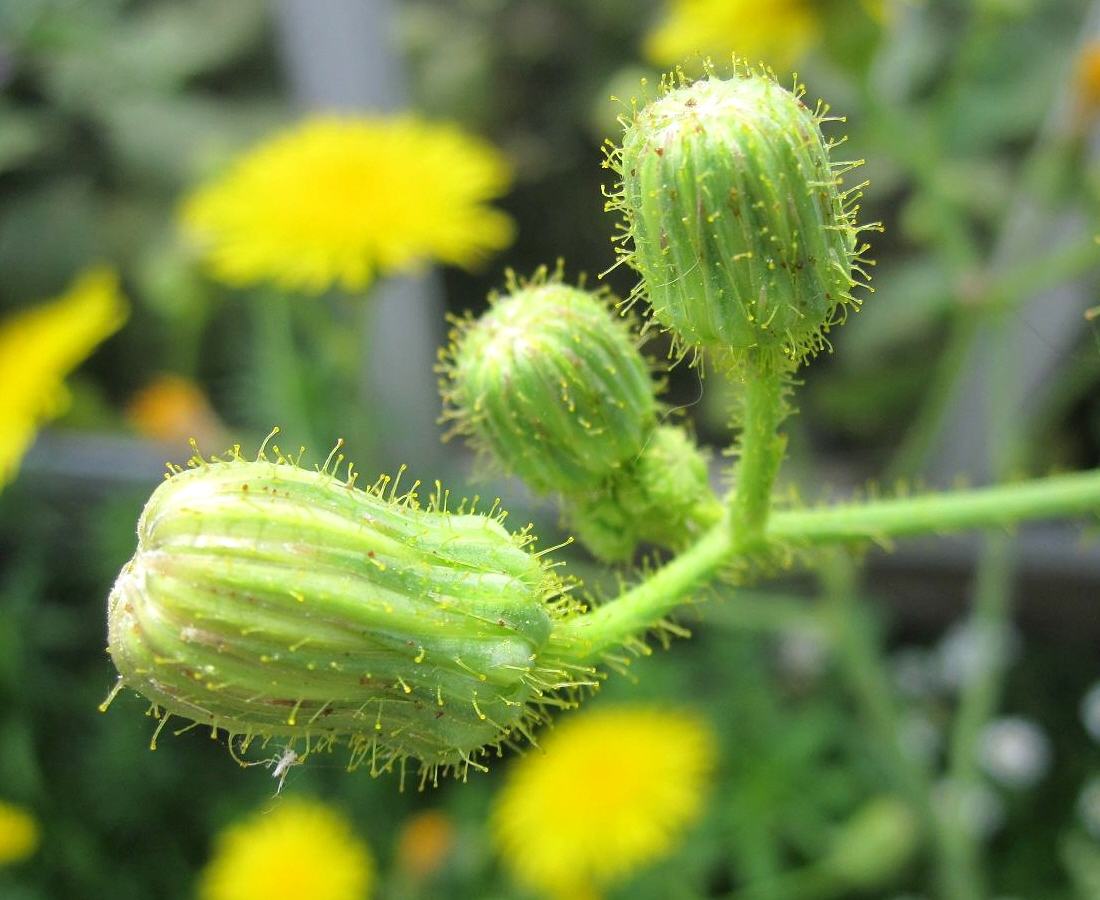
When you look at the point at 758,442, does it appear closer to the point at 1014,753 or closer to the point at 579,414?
the point at 579,414

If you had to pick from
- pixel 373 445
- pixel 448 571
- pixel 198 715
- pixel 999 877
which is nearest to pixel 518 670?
pixel 448 571

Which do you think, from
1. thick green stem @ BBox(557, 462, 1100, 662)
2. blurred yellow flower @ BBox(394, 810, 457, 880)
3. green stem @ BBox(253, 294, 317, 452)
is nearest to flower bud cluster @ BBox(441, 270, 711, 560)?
thick green stem @ BBox(557, 462, 1100, 662)

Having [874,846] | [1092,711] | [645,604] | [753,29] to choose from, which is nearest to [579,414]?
[645,604]

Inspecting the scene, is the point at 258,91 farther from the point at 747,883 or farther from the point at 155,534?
the point at 155,534

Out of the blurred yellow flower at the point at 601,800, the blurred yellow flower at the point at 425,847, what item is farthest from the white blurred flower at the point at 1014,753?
the blurred yellow flower at the point at 425,847

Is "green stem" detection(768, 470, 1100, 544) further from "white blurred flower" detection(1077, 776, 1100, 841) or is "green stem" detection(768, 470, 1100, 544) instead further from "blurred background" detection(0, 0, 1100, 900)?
"white blurred flower" detection(1077, 776, 1100, 841)

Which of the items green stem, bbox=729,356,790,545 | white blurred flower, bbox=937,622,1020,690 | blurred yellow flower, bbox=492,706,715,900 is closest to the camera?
green stem, bbox=729,356,790,545
